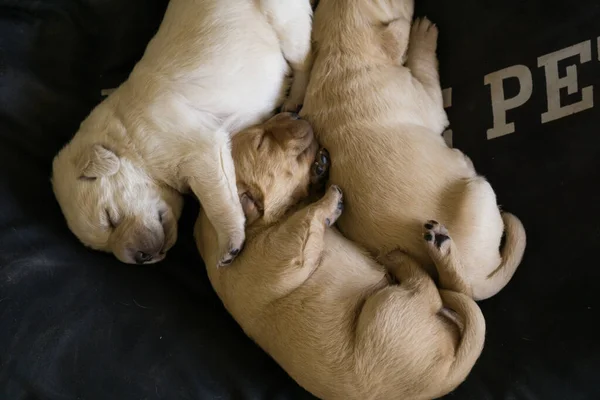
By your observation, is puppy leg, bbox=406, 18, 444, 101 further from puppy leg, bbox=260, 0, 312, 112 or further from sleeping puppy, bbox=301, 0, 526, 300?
puppy leg, bbox=260, 0, 312, 112

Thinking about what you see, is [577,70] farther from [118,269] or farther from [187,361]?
[118,269]

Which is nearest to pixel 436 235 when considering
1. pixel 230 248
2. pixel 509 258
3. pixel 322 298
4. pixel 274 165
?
pixel 509 258

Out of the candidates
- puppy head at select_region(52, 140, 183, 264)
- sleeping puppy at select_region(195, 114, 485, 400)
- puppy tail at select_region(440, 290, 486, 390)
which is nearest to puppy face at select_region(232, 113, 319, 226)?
sleeping puppy at select_region(195, 114, 485, 400)

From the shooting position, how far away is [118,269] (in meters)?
2.56

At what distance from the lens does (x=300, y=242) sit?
2.22m

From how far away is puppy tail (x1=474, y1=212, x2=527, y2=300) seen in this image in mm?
2256

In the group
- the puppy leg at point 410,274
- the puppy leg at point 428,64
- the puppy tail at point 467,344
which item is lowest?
the puppy tail at point 467,344

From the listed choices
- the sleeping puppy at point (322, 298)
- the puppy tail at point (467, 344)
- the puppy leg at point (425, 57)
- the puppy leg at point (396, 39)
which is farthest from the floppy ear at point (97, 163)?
the puppy tail at point (467, 344)

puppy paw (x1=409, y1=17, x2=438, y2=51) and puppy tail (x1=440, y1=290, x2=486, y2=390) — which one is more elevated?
puppy paw (x1=409, y1=17, x2=438, y2=51)

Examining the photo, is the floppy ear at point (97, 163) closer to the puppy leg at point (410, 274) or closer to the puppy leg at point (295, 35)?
the puppy leg at point (295, 35)

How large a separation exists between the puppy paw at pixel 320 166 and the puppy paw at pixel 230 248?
0.42 m

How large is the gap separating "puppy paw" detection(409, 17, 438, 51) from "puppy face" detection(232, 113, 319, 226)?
2.43ft

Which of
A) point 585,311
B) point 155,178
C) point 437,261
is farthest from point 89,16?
point 585,311

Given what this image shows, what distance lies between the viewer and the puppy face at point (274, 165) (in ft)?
7.73
